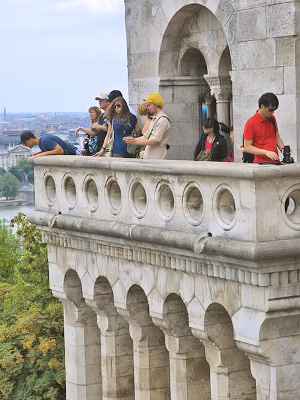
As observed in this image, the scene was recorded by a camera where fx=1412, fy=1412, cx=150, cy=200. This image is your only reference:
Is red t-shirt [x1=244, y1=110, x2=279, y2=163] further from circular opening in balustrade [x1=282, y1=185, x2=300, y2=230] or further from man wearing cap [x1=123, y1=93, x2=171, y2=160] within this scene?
man wearing cap [x1=123, y1=93, x2=171, y2=160]

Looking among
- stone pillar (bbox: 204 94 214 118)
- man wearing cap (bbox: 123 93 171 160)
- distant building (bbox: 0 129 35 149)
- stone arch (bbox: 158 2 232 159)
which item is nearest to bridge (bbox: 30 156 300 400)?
man wearing cap (bbox: 123 93 171 160)

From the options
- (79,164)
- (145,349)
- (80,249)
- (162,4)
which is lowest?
(145,349)

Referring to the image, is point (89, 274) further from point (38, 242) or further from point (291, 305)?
point (38, 242)

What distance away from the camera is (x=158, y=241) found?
733 inches

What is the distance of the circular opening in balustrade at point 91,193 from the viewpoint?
2072 cm

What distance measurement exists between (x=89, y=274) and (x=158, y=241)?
3111 mm

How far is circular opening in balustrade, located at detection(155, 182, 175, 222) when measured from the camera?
18562 mm

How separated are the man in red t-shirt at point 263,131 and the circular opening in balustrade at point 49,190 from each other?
524cm

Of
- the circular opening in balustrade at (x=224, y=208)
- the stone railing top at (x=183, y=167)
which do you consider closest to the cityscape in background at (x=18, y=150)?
the stone railing top at (x=183, y=167)

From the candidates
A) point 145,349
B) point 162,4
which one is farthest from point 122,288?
point 162,4

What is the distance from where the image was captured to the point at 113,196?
20234 mm

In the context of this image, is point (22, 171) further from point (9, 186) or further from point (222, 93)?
point (222, 93)

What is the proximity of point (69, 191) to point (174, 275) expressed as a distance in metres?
3.43

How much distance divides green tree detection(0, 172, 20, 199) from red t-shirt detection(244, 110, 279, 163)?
67233mm
